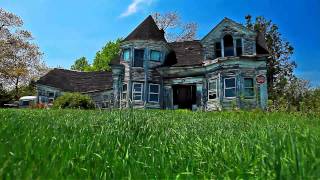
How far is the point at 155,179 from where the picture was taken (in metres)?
2.08

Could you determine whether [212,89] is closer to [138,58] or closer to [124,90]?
[138,58]

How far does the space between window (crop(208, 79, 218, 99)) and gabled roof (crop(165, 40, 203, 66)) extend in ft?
7.50

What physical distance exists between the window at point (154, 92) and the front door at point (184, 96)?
6.58 ft

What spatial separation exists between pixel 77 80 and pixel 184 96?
59.6 feet

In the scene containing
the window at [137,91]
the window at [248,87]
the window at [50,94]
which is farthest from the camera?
the window at [50,94]

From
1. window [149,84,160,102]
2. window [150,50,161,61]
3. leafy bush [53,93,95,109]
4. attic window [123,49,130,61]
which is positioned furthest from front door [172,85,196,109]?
leafy bush [53,93,95,109]

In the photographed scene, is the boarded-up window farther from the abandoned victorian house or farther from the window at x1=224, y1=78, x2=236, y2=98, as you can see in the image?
the window at x1=224, y1=78, x2=236, y2=98

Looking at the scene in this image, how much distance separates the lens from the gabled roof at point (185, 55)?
115 feet

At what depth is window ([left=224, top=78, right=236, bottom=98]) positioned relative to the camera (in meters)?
31.5

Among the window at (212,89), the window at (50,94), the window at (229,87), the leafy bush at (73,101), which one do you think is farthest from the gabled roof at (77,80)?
the window at (229,87)

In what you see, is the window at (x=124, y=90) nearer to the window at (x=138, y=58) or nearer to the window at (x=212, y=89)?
the window at (x=138, y=58)

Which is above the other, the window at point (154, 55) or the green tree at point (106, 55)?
the green tree at point (106, 55)

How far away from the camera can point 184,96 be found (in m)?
40.2

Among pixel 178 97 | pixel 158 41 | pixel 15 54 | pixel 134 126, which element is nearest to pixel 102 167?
pixel 134 126
